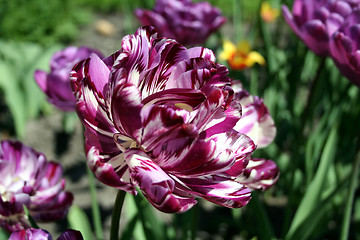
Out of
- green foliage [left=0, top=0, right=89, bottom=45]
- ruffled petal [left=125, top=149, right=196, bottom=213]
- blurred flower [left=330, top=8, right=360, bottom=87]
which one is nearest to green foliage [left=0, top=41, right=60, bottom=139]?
green foliage [left=0, top=0, right=89, bottom=45]

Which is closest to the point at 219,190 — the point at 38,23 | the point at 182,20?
the point at 182,20

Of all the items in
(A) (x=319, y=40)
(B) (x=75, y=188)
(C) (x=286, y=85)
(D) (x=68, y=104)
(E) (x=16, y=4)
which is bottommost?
(B) (x=75, y=188)

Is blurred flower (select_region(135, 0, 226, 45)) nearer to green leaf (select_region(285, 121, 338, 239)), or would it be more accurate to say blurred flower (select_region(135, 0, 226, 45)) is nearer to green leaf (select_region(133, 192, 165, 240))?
green leaf (select_region(285, 121, 338, 239))

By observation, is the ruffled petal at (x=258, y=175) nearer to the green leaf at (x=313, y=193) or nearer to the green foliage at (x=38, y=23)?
the green leaf at (x=313, y=193)

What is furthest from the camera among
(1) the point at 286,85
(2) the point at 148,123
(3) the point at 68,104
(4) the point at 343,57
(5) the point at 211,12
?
(1) the point at 286,85

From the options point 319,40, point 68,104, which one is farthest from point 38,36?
point 319,40

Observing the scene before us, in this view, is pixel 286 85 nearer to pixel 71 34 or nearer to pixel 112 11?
pixel 71 34

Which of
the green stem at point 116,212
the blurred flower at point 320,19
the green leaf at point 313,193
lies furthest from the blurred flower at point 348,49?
the green stem at point 116,212

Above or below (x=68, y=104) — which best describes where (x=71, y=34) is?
below
